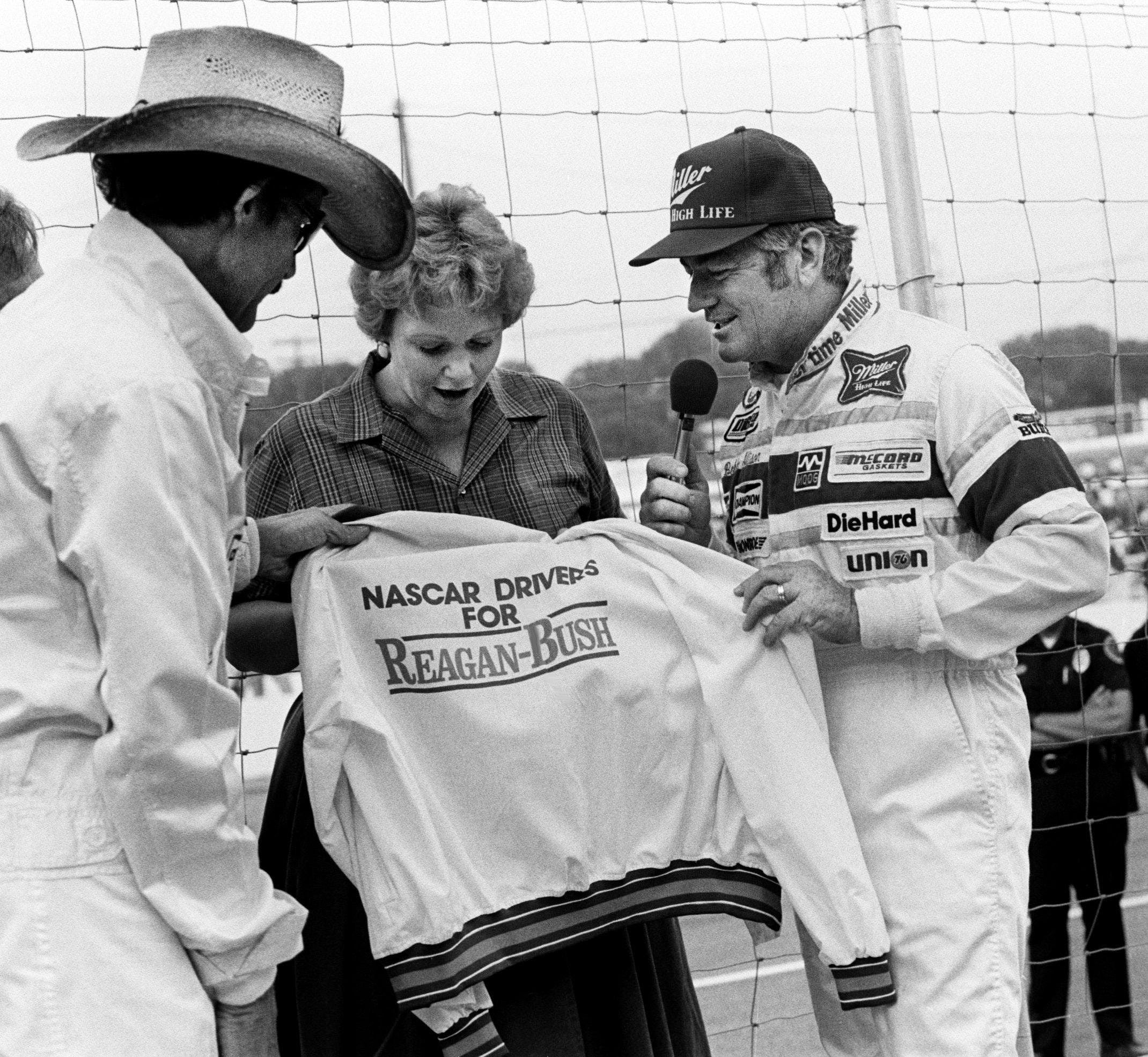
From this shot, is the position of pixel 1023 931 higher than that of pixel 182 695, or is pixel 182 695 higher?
pixel 182 695

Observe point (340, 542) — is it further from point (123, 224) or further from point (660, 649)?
point (123, 224)

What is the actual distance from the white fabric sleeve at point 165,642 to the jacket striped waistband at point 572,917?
1.50 ft

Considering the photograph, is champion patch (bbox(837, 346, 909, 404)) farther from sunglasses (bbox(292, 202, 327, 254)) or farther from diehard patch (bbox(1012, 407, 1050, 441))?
sunglasses (bbox(292, 202, 327, 254))

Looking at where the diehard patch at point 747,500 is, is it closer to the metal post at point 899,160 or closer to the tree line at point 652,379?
the tree line at point 652,379

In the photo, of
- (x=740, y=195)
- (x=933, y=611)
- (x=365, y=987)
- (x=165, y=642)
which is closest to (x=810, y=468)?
(x=933, y=611)

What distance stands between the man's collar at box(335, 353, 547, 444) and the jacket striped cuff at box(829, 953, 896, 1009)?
3.58ft

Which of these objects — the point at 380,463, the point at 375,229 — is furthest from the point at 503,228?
the point at 375,229

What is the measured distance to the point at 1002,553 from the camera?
2.35 metres

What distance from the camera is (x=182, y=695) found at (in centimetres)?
168

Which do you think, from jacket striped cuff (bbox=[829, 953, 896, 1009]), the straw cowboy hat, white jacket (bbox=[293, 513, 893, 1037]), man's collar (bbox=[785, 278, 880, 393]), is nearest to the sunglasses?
the straw cowboy hat

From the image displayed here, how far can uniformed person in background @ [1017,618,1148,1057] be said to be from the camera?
14.6 feet

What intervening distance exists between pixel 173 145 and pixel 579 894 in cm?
123

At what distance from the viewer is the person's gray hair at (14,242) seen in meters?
2.81

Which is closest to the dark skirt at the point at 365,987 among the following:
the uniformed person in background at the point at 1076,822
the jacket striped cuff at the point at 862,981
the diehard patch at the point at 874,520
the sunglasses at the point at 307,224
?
the jacket striped cuff at the point at 862,981
